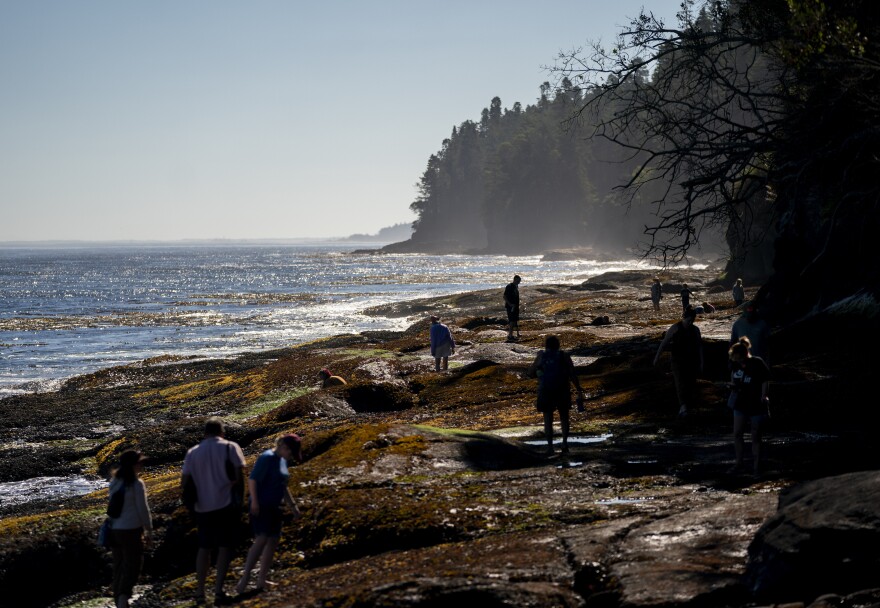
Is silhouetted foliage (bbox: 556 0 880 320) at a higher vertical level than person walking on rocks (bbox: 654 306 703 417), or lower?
higher

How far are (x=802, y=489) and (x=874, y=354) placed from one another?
972 centimetres

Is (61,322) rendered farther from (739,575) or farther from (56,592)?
(739,575)

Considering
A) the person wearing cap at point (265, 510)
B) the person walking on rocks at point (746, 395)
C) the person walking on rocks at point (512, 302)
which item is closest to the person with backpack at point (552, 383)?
the person walking on rocks at point (746, 395)

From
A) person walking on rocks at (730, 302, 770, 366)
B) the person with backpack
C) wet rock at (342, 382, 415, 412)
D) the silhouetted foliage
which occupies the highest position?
the silhouetted foliage

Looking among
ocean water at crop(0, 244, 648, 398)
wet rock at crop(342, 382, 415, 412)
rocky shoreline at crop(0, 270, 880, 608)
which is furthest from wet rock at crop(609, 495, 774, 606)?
ocean water at crop(0, 244, 648, 398)

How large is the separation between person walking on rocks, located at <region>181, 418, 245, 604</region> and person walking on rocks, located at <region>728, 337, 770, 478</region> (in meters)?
6.16

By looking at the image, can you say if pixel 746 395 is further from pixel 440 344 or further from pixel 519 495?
pixel 440 344

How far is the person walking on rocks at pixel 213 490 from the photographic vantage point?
916cm

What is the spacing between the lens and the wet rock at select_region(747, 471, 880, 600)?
6.71 meters

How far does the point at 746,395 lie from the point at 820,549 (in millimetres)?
4641

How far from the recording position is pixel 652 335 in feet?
89.1

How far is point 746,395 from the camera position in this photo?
11375 millimetres

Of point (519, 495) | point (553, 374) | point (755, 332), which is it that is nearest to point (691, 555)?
point (519, 495)

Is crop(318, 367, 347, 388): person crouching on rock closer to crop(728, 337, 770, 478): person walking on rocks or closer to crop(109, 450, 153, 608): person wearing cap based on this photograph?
crop(728, 337, 770, 478): person walking on rocks
